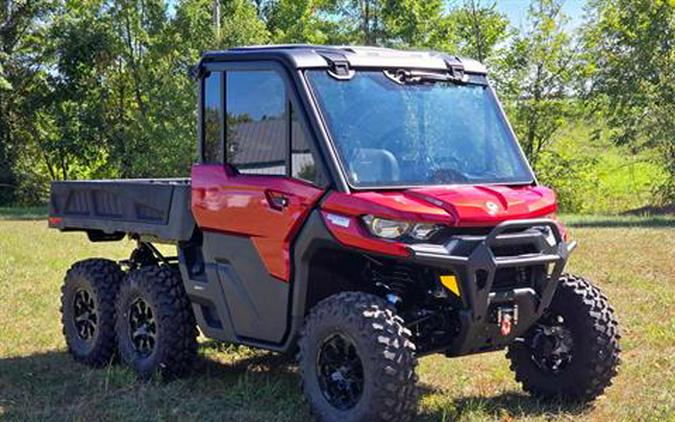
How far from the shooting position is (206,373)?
702 centimetres

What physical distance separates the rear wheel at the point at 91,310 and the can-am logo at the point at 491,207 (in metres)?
3.44

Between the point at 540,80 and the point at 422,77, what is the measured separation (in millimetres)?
31927

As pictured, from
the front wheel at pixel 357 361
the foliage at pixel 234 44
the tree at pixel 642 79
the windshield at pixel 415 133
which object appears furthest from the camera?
the foliage at pixel 234 44

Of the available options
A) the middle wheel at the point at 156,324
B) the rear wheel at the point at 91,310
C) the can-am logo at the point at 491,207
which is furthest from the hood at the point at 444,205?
the rear wheel at the point at 91,310

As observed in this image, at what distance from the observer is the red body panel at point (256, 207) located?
219 inches

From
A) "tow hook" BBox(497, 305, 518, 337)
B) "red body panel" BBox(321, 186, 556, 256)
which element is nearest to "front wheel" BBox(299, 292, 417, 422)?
"red body panel" BBox(321, 186, 556, 256)

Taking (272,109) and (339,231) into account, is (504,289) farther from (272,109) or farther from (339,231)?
(272,109)

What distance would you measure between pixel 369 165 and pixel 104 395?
245 centimetres

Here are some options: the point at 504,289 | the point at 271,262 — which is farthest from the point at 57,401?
the point at 504,289

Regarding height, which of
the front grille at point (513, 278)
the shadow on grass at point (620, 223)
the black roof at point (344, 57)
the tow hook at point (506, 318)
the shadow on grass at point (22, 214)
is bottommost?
the shadow on grass at point (22, 214)

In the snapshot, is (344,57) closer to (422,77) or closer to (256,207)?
(422,77)

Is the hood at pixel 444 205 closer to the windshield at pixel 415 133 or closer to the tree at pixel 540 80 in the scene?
the windshield at pixel 415 133

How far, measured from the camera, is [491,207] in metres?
5.28

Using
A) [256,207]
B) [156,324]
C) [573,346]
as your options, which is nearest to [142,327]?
[156,324]
